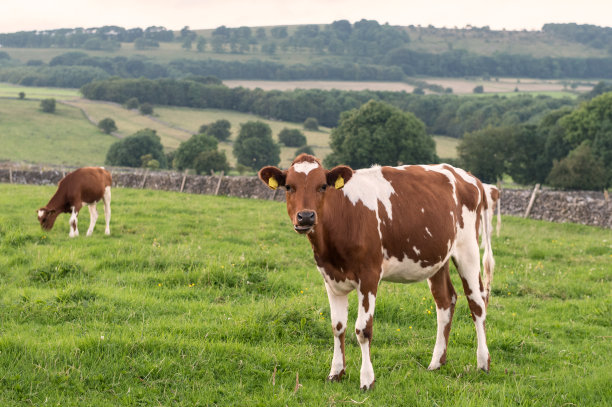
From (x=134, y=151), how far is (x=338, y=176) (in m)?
74.2

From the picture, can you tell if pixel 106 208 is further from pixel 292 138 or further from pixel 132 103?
pixel 132 103

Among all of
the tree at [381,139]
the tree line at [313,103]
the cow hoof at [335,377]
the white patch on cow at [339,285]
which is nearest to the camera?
the white patch on cow at [339,285]

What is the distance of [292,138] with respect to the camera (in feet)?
288

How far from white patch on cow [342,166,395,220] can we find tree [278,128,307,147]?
81512 mm

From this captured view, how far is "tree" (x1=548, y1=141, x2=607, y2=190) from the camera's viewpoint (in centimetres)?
5069

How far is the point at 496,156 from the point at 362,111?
15491mm

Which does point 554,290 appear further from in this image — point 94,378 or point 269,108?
point 269,108

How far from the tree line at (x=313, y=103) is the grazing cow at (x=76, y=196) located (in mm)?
93029

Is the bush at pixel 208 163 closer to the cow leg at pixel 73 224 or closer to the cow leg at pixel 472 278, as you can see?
the cow leg at pixel 73 224

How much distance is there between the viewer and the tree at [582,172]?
5069cm

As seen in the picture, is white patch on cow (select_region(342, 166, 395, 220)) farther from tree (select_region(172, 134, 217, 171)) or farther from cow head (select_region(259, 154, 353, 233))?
tree (select_region(172, 134, 217, 171))

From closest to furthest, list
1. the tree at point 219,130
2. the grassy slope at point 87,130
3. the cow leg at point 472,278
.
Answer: the cow leg at point 472,278, the grassy slope at point 87,130, the tree at point 219,130

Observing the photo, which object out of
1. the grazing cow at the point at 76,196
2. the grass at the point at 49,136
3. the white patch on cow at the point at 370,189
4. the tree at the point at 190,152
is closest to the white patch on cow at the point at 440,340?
the white patch on cow at the point at 370,189

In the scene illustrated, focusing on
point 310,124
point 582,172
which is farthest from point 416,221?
point 310,124
